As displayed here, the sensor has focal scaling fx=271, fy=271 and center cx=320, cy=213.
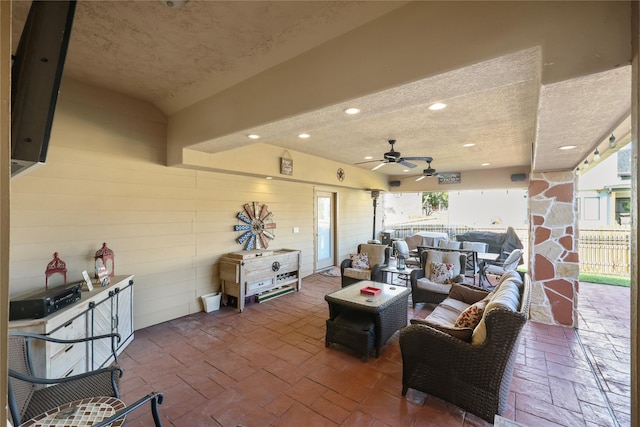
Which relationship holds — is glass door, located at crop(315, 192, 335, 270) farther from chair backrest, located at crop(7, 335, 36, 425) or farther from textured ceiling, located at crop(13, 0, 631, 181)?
chair backrest, located at crop(7, 335, 36, 425)

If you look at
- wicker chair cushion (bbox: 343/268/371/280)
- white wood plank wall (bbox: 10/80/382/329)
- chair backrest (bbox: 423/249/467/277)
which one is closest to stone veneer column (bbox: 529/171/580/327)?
chair backrest (bbox: 423/249/467/277)

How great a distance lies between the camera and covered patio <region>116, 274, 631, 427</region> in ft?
6.86

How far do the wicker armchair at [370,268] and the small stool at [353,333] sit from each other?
5.43ft

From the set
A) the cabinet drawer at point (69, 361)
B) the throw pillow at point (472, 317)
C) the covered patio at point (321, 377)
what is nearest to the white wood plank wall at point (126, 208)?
the covered patio at point (321, 377)

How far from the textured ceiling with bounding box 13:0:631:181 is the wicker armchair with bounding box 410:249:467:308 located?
1.82 metres

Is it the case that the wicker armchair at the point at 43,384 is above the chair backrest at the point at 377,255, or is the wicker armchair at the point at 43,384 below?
below

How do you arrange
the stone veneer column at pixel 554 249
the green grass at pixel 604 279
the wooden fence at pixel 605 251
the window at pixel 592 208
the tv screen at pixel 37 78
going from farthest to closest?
1. the window at pixel 592 208
2. the wooden fence at pixel 605 251
3. the green grass at pixel 604 279
4. the stone veneer column at pixel 554 249
5. the tv screen at pixel 37 78

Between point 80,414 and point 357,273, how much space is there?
12.9ft

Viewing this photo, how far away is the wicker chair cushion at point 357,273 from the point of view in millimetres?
4793

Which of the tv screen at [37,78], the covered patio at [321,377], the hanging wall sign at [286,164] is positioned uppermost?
the hanging wall sign at [286,164]

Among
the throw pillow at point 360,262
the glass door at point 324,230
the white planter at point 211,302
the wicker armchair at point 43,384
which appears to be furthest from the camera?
the glass door at point 324,230

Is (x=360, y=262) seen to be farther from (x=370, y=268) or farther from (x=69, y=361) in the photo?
(x=69, y=361)

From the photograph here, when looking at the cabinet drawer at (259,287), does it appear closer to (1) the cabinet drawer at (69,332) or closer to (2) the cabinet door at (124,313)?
(2) the cabinet door at (124,313)

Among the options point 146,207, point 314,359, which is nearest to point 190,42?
point 146,207
